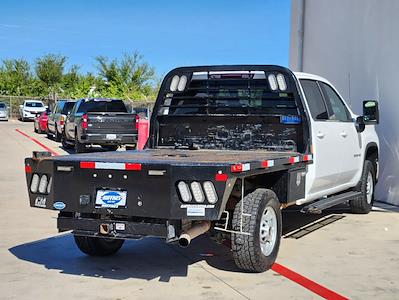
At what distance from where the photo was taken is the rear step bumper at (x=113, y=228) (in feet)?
17.5

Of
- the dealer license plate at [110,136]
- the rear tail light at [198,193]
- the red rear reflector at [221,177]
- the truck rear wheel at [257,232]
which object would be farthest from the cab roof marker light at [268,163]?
the dealer license plate at [110,136]

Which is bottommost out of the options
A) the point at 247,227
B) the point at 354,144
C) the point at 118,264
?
the point at 118,264

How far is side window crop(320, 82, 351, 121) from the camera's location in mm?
8109

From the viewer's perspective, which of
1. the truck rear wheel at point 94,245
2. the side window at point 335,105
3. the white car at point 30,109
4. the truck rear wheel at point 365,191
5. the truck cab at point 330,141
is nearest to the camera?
the truck rear wheel at point 94,245

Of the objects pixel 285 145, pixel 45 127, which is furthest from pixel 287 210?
pixel 45 127

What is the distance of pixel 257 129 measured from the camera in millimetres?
7230

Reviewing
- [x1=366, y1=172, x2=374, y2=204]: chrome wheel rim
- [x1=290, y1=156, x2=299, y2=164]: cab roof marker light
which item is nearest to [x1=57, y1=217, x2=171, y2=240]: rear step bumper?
[x1=290, y1=156, x2=299, y2=164]: cab roof marker light

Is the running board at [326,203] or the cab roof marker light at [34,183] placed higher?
the cab roof marker light at [34,183]

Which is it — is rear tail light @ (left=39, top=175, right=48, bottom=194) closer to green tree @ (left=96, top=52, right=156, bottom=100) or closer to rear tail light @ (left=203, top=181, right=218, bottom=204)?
rear tail light @ (left=203, top=181, right=218, bottom=204)

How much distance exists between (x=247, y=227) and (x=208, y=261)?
3.63 ft

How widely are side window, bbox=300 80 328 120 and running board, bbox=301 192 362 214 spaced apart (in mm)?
1064

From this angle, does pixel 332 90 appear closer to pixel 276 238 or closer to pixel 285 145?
A: pixel 285 145

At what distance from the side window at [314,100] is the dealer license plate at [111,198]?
2964 millimetres

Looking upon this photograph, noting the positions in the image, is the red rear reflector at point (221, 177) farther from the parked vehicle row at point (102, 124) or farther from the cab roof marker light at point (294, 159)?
the parked vehicle row at point (102, 124)
